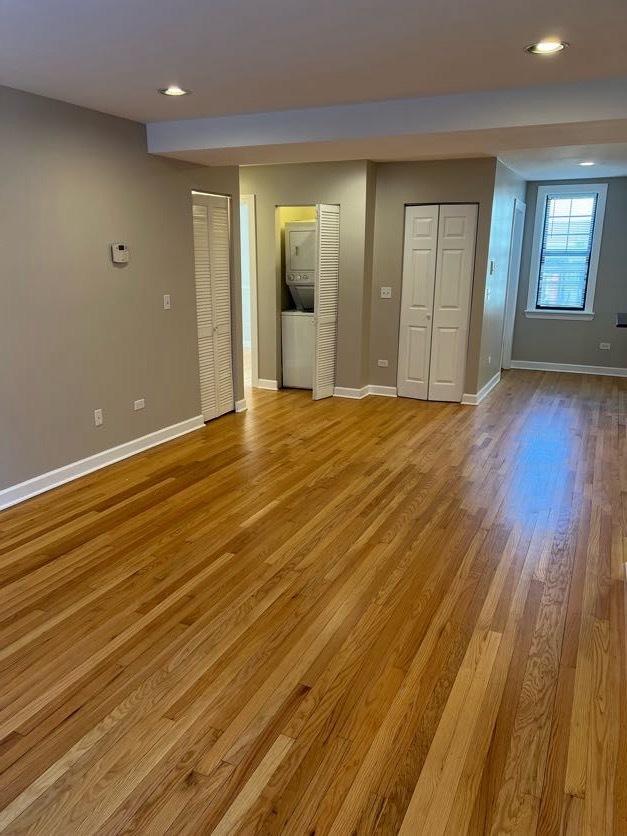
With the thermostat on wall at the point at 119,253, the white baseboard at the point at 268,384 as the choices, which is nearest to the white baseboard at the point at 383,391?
the white baseboard at the point at 268,384

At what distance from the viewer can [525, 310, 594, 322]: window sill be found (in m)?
8.09

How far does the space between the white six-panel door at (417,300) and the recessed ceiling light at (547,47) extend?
342 cm

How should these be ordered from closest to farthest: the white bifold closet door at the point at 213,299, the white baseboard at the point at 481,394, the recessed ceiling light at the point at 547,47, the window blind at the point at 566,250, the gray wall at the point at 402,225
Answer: the recessed ceiling light at the point at 547,47
the white bifold closet door at the point at 213,299
the gray wall at the point at 402,225
the white baseboard at the point at 481,394
the window blind at the point at 566,250

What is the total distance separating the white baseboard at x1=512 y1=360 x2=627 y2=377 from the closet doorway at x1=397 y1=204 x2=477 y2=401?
2.71 m

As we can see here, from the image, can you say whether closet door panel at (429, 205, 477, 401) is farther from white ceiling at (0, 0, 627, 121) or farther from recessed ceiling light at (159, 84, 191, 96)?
recessed ceiling light at (159, 84, 191, 96)

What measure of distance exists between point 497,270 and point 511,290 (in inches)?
62.1

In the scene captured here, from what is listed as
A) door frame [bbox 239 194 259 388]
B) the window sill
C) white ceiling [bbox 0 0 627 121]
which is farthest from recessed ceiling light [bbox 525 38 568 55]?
the window sill

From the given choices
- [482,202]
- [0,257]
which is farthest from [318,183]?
[0,257]

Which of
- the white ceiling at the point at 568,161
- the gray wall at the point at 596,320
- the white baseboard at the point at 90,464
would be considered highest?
the white ceiling at the point at 568,161

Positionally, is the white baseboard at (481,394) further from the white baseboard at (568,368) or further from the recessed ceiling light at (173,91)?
the recessed ceiling light at (173,91)

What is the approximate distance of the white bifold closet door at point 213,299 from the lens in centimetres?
521

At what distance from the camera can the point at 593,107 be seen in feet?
10.3

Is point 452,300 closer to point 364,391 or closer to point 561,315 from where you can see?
point 364,391

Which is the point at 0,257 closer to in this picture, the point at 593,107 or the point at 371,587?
the point at 371,587
